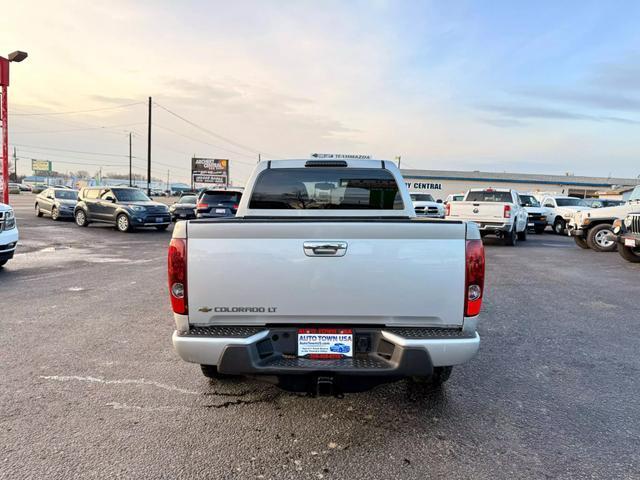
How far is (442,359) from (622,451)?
1371 millimetres

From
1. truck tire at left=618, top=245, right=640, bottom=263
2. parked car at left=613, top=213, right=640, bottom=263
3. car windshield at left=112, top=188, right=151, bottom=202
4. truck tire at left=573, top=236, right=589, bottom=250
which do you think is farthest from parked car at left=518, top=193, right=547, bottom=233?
car windshield at left=112, top=188, right=151, bottom=202

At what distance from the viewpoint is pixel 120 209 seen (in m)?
17.6

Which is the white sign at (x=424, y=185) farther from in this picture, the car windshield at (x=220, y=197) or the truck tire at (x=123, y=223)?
the truck tire at (x=123, y=223)

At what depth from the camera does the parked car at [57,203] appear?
2125cm

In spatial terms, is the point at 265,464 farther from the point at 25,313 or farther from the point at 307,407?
the point at 25,313

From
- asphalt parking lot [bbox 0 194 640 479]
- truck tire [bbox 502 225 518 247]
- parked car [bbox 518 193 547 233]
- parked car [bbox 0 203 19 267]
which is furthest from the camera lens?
parked car [bbox 518 193 547 233]

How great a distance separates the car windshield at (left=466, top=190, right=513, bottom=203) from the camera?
52.3ft

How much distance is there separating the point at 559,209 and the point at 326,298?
74.0 feet

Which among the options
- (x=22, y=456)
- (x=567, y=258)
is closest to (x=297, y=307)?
(x=22, y=456)

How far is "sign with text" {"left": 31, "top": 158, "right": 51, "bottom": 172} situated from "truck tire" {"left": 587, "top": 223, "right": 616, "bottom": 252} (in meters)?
139

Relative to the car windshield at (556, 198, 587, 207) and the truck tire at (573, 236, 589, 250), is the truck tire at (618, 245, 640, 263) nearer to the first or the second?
the truck tire at (573, 236, 589, 250)

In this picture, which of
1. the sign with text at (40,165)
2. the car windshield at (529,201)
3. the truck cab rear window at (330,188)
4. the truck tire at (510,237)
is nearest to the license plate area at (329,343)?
the truck cab rear window at (330,188)

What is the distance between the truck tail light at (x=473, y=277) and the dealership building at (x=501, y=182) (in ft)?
175

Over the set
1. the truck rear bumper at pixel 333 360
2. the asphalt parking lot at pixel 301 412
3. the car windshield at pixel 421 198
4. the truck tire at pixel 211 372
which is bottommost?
the asphalt parking lot at pixel 301 412
